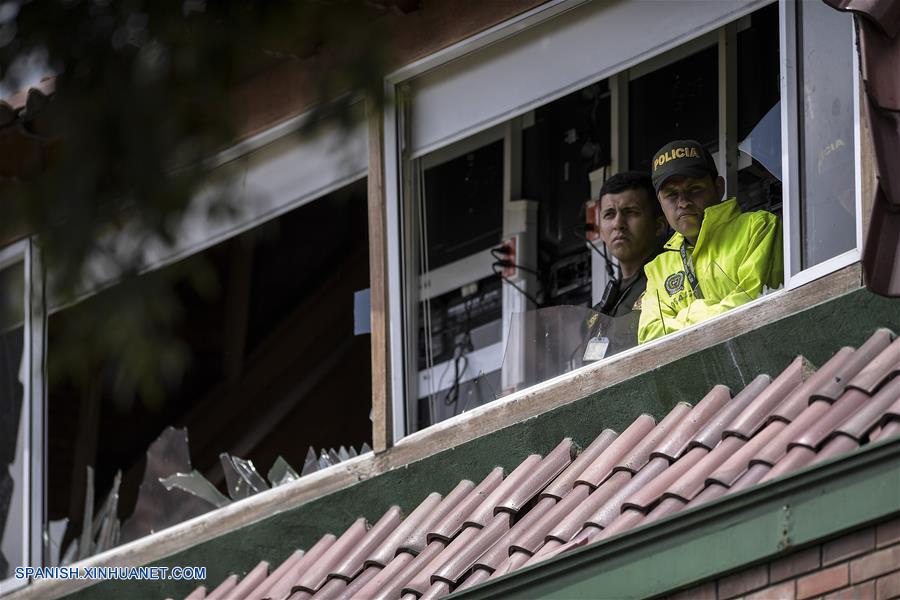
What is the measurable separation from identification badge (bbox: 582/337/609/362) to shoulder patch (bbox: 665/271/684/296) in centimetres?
34

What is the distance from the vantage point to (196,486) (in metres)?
10.3

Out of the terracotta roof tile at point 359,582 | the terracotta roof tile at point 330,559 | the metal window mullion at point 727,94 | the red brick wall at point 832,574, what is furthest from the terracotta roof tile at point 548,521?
the metal window mullion at point 727,94

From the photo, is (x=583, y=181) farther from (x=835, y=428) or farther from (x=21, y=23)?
(x=21, y=23)

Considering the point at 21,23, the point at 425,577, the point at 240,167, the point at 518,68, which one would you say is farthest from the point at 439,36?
the point at 21,23

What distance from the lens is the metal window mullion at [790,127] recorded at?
788 cm

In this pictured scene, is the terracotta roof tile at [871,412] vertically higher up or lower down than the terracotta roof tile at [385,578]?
Result: higher up

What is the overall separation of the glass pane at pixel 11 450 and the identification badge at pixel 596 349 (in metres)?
3.54

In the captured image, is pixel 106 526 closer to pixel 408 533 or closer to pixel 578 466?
pixel 408 533

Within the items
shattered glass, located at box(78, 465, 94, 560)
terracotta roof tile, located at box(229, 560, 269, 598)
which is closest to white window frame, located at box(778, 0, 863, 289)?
terracotta roof tile, located at box(229, 560, 269, 598)

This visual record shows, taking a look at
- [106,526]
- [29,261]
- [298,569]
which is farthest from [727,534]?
[106,526]

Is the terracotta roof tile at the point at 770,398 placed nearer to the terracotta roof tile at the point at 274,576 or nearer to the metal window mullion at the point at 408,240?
the metal window mullion at the point at 408,240

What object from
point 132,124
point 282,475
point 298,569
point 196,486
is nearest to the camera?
point 132,124

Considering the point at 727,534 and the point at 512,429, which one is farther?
the point at 512,429

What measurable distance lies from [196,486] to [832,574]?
14.8 ft
